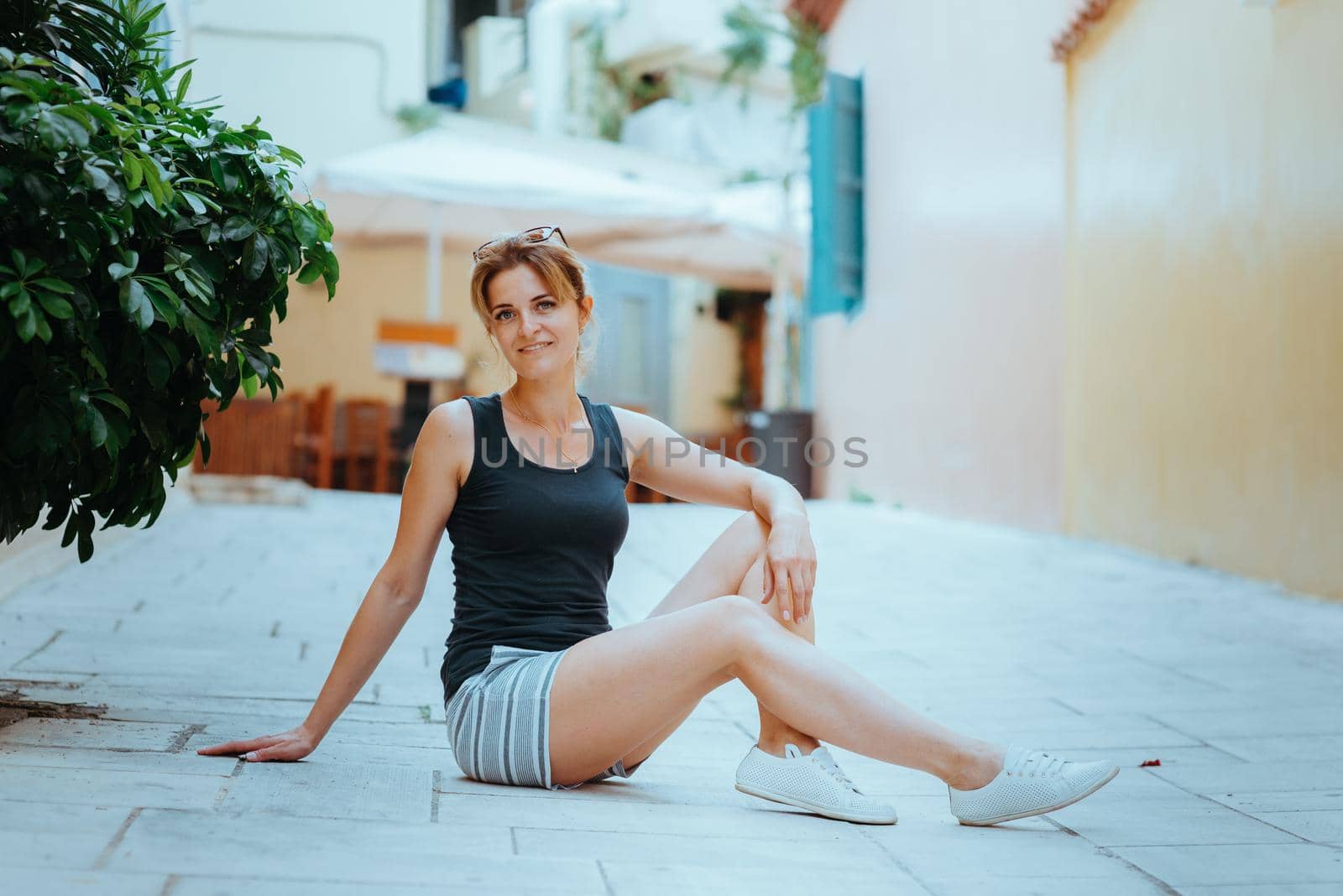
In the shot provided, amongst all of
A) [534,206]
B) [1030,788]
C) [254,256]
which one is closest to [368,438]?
[534,206]

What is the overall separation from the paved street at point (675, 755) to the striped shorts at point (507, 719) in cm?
5

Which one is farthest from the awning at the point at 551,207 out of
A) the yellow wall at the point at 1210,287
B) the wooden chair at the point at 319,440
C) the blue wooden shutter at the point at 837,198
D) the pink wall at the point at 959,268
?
the yellow wall at the point at 1210,287

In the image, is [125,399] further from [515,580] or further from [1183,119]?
[1183,119]

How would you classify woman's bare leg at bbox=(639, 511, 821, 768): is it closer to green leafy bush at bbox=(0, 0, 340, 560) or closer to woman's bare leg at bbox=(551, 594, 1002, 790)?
woman's bare leg at bbox=(551, 594, 1002, 790)

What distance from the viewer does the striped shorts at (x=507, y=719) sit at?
7.57 ft

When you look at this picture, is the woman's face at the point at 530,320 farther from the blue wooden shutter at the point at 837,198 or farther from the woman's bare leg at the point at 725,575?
the blue wooden shutter at the point at 837,198

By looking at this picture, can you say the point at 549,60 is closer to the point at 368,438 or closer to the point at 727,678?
the point at 368,438

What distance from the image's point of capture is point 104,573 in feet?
17.3

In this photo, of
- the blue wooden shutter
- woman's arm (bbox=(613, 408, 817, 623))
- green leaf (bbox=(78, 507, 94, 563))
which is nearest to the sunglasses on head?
woman's arm (bbox=(613, 408, 817, 623))

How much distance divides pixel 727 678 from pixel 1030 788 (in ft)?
1.78

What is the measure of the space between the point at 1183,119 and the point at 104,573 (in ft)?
16.8

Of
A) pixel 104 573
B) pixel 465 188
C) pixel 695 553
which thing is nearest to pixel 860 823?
pixel 104 573

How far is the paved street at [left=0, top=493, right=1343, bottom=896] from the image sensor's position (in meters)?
1.91

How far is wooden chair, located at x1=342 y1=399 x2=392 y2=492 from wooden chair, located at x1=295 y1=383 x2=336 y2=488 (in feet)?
0.44
